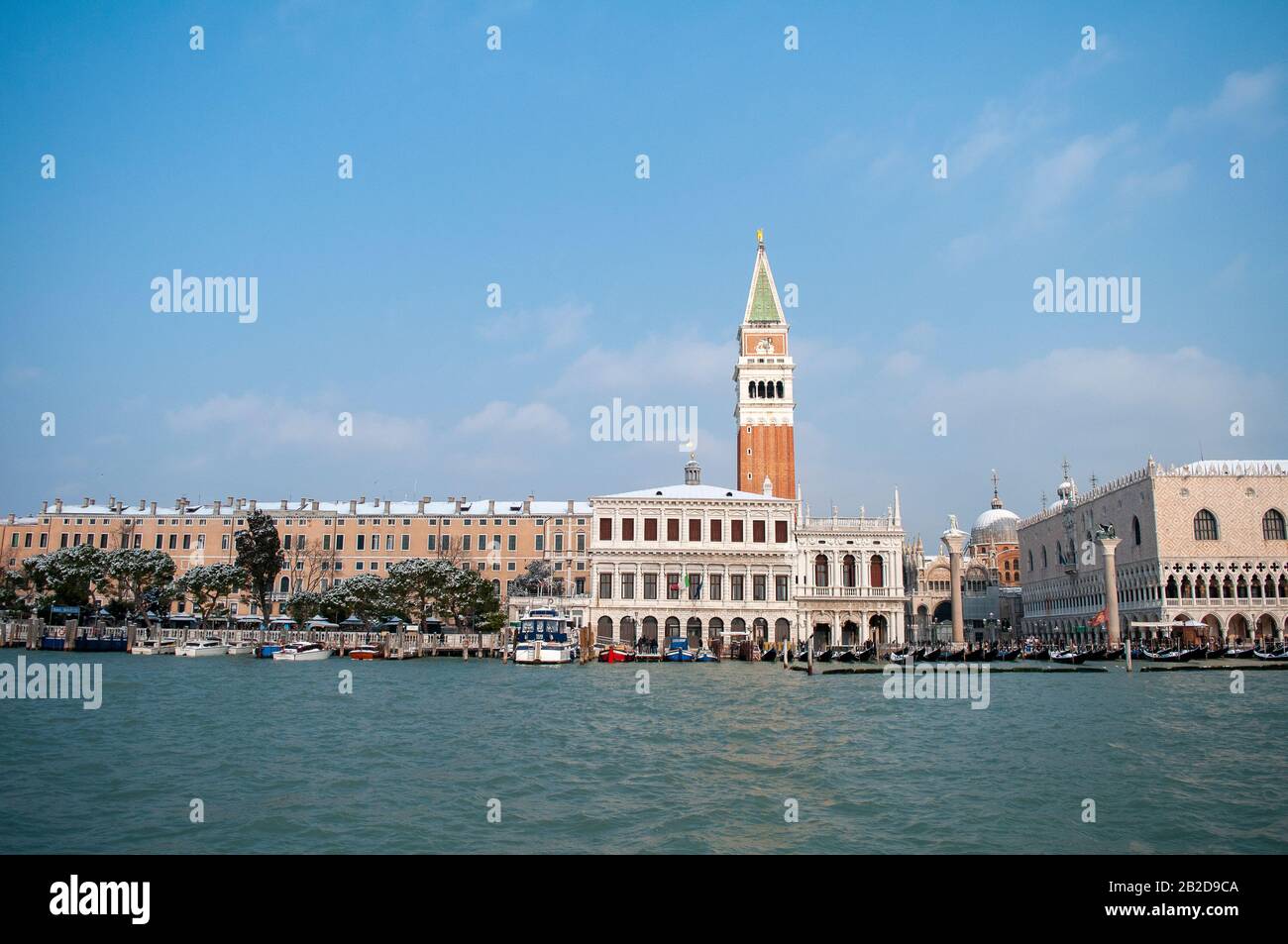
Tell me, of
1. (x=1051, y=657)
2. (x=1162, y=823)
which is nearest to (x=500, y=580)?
(x=1051, y=657)

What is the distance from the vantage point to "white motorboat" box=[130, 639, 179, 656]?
51562 millimetres

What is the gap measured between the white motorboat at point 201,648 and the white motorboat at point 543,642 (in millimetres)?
16206

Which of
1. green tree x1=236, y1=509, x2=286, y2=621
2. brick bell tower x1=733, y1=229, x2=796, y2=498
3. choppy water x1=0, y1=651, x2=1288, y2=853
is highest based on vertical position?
brick bell tower x1=733, y1=229, x2=796, y2=498

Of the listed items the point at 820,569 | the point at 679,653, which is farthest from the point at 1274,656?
the point at 679,653

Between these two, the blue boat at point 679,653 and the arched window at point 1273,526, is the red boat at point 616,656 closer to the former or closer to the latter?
the blue boat at point 679,653

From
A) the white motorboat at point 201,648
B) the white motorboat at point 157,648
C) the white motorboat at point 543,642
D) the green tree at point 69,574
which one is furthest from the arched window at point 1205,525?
the green tree at point 69,574

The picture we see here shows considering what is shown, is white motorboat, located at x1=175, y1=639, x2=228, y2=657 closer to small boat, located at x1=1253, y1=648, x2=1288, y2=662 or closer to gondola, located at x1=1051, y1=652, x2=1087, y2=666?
gondola, located at x1=1051, y1=652, x2=1087, y2=666

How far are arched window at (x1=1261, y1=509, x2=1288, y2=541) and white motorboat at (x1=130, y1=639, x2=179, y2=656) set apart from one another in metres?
63.1

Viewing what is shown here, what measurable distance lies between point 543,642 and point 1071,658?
85.4ft

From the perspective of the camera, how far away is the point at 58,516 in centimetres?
7069

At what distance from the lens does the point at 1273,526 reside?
5678 cm

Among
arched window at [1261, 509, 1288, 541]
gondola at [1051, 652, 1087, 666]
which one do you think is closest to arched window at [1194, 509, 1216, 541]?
arched window at [1261, 509, 1288, 541]

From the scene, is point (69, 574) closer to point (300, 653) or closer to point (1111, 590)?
point (300, 653)
